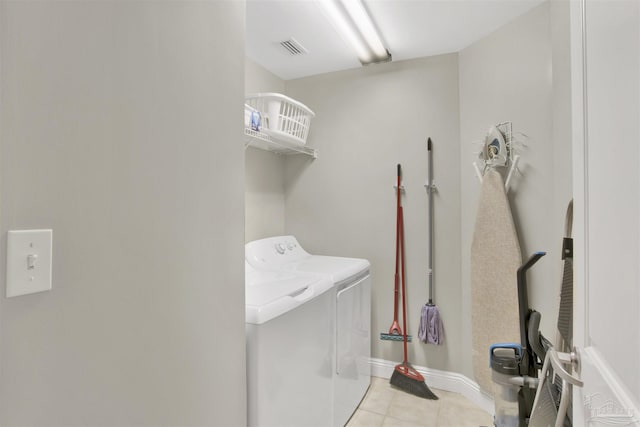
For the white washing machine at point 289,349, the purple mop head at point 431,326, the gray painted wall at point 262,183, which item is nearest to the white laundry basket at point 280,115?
the gray painted wall at point 262,183

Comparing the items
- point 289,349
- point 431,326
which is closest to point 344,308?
point 289,349

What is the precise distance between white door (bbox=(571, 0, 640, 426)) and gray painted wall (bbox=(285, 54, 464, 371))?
1665 millimetres

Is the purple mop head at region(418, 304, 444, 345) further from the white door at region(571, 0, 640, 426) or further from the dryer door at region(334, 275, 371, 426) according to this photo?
the white door at region(571, 0, 640, 426)

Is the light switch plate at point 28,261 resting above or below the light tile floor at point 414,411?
above

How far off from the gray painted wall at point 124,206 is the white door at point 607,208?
0.92 m

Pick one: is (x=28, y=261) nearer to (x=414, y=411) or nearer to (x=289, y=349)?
(x=289, y=349)

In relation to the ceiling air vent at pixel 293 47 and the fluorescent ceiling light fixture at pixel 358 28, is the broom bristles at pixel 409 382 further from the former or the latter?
the ceiling air vent at pixel 293 47

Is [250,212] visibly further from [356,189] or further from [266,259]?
[356,189]

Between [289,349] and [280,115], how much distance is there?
54.5 inches

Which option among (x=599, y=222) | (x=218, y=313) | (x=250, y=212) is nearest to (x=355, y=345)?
(x=250, y=212)

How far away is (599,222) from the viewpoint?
0.61m

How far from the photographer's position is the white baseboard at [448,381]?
2133mm

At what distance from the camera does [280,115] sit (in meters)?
2.12

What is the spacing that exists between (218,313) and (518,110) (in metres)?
1.91
